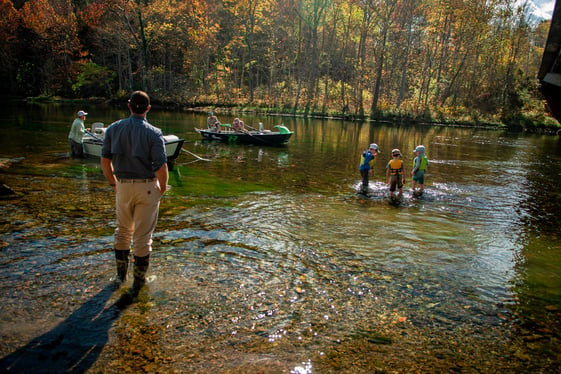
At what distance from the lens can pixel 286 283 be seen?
5.73 metres

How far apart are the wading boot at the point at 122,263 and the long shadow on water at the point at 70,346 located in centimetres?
61

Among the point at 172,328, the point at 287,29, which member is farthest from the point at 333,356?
the point at 287,29

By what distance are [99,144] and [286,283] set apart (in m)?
12.8

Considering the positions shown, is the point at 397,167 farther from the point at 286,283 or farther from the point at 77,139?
the point at 77,139

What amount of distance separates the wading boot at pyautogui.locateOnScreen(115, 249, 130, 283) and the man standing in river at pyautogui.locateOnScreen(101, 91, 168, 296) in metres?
0.33

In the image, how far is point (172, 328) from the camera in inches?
170

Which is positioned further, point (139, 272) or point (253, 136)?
point (253, 136)

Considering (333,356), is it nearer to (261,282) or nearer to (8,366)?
(261,282)

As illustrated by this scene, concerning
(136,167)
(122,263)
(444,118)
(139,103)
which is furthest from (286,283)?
(444,118)

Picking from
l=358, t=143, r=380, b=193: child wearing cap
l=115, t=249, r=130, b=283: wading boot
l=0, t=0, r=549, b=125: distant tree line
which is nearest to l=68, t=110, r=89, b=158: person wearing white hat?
l=358, t=143, r=380, b=193: child wearing cap

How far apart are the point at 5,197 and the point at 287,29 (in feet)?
189

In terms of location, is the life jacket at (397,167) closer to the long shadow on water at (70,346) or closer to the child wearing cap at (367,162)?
the child wearing cap at (367,162)

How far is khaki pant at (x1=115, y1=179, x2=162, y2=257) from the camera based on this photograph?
464 cm

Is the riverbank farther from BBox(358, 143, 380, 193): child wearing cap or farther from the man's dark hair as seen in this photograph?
the man's dark hair
